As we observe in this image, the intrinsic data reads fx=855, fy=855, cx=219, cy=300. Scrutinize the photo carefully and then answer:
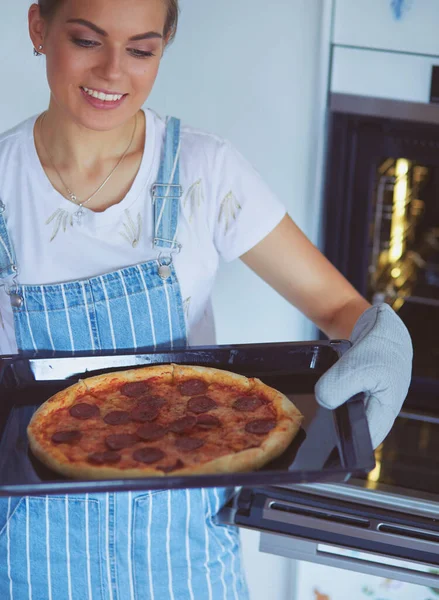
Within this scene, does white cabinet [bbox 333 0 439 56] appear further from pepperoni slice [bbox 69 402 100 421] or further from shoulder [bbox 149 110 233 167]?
pepperoni slice [bbox 69 402 100 421]

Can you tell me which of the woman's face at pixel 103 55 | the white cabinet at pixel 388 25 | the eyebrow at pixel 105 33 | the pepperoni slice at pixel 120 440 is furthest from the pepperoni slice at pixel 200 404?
the white cabinet at pixel 388 25

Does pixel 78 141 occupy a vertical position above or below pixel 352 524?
above

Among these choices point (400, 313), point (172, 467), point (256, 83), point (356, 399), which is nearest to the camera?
point (172, 467)

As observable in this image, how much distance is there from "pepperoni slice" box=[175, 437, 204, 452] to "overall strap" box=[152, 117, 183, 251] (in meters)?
0.35

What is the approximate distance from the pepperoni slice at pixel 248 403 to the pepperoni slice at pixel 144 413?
12 cm

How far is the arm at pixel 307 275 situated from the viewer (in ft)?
4.73

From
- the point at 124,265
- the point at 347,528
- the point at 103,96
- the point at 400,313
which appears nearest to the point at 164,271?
the point at 124,265

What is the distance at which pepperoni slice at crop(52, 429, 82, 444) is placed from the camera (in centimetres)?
117

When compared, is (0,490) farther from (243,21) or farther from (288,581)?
(243,21)

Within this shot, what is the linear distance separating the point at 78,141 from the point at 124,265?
0.22m

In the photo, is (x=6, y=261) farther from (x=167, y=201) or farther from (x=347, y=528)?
(x=347, y=528)

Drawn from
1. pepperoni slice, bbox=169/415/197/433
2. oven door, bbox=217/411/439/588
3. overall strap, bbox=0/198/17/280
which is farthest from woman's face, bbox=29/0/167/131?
oven door, bbox=217/411/439/588

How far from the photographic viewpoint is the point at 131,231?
140 cm

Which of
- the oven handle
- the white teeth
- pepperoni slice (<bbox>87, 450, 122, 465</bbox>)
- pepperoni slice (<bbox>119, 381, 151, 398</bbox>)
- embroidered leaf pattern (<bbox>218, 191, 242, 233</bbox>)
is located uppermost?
the white teeth
